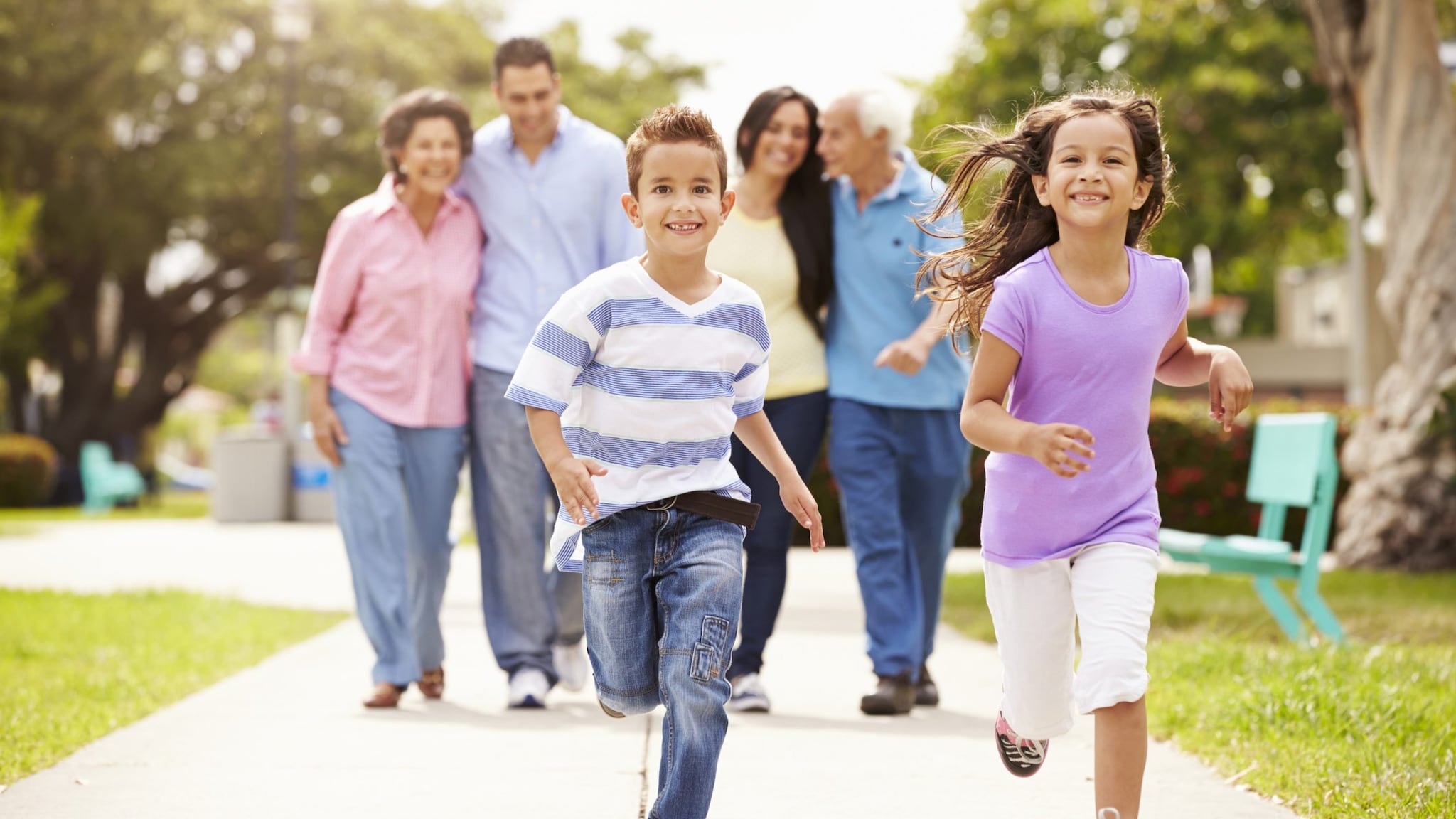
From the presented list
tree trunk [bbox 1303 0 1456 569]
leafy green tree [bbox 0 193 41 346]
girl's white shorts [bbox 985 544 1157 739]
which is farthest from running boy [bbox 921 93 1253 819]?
leafy green tree [bbox 0 193 41 346]

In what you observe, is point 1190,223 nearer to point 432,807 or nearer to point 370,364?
point 370,364

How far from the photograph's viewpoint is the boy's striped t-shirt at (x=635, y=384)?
347 centimetres

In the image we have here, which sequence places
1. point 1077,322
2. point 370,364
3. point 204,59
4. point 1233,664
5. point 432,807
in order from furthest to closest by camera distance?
1. point 204,59
2. point 1233,664
3. point 370,364
4. point 432,807
5. point 1077,322

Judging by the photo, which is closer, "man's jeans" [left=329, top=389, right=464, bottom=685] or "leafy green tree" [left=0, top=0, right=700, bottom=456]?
"man's jeans" [left=329, top=389, right=464, bottom=685]

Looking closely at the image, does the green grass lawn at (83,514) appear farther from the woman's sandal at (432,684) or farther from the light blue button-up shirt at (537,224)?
the light blue button-up shirt at (537,224)

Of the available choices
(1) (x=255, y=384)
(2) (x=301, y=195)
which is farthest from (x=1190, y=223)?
(1) (x=255, y=384)

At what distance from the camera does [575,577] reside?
6051mm

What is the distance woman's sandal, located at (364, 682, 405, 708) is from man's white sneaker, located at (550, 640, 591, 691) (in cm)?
61

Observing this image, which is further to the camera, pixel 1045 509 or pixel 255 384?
pixel 255 384

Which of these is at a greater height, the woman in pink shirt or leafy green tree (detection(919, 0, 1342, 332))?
leafy green tree (detection(919, 0, 1342, 332))

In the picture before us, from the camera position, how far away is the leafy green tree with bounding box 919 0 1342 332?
24.8 meters

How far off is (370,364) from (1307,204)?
2429 centimetres

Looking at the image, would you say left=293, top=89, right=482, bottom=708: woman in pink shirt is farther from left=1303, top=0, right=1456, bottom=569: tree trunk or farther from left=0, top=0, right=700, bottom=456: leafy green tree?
left=0, top=0, right=700, bottom=456: leafy green tree

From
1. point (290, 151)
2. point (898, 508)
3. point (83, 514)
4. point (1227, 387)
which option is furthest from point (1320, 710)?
point (83, 514)
